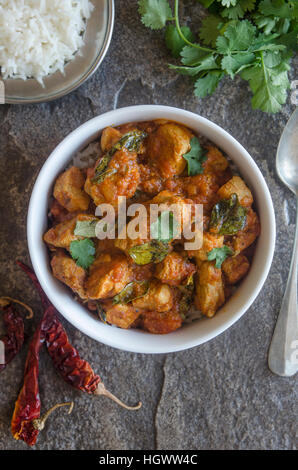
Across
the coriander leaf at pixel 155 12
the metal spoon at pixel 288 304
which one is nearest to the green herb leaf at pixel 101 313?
the metal spoon at pixel 288 304

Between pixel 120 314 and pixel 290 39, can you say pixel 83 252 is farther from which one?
pixel 290 39

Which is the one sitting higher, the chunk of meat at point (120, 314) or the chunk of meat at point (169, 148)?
the chunk of meat at point (169, 148)

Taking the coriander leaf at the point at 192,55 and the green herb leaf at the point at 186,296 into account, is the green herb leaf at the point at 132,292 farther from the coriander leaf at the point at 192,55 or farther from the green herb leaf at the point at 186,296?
the coriander leaf at the point at 192,55

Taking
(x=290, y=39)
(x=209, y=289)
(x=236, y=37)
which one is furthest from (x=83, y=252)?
(x=290, y=39)

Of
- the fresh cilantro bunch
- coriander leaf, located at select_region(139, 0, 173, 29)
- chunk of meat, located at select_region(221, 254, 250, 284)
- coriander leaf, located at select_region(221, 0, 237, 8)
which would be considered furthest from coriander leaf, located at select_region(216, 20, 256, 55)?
chunk of meat, located at select_region(221, 254, 250, 284)

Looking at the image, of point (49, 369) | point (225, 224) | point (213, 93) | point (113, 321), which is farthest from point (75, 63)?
point (49, 369)

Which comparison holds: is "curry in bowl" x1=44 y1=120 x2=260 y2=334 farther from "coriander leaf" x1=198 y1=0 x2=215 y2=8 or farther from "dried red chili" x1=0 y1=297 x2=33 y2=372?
"coriander leaf" x1=198 y1=0 x2=215 y2=8
